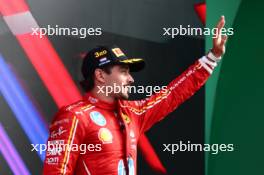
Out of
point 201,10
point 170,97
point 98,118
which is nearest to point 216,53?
point 170,97

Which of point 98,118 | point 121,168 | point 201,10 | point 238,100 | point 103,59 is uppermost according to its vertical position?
point 103,59

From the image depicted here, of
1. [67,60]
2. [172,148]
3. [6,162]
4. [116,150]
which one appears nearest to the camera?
[116,150]

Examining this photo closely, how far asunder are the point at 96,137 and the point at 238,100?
5.21 feet

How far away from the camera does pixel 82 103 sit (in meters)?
2.52

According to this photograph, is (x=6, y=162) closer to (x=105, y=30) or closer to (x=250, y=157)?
(x=105, y=30)

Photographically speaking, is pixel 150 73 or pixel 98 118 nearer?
pixel 98 118

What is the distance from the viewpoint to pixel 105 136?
94.8 inches

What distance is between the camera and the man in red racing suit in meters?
2.32

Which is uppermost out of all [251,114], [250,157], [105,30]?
[105,30]

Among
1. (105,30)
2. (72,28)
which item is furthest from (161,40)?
(72,28)

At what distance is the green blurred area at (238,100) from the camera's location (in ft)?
12.0

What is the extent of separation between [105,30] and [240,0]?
3.41 feet

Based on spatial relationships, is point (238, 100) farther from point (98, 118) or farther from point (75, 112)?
point (75, 112)

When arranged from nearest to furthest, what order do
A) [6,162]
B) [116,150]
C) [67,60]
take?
[116,150] < [6,162] < [67,60]
